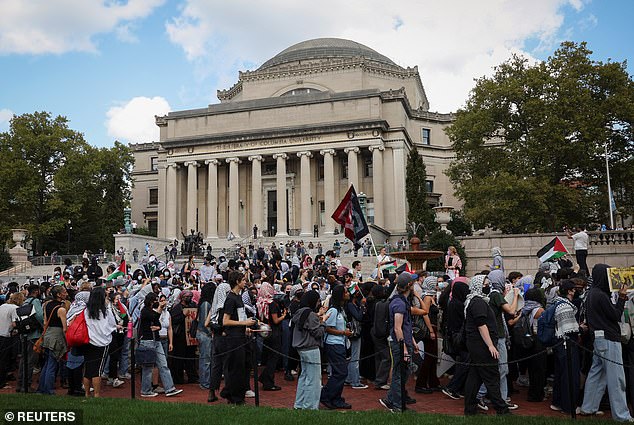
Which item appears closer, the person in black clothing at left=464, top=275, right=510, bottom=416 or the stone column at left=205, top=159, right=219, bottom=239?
the person in black clothing at left=464, top=275, right=510, bottom=416

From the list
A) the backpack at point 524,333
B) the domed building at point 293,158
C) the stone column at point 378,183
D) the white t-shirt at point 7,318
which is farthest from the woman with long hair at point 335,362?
the stone column at point 378,183

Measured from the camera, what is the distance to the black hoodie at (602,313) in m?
9.02

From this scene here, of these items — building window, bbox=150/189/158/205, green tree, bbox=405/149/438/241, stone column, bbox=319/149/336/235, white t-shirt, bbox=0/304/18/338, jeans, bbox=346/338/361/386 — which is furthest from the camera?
building window, bbox=150/189/158/205

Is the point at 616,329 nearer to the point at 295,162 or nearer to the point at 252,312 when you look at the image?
the point at 252,312

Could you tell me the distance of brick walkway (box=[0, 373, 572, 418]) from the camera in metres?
10.2

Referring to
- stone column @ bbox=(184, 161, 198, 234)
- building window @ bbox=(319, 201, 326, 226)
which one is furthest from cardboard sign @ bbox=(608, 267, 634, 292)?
stone column @ bbox=(184, 161, 198, 234)

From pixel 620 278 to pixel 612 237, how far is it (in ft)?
77.9

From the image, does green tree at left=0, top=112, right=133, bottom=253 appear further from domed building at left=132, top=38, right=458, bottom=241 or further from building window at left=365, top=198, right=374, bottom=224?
building window at left=365, top=198, right=374, bottom=224

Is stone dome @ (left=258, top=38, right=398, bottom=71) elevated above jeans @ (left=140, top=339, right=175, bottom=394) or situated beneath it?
elevated above

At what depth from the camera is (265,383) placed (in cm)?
1237

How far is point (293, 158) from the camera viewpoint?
5812cm

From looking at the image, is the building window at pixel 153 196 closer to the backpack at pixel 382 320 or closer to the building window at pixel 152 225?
the building window at pixel 152 225

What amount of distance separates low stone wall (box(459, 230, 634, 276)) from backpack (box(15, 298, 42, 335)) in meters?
25.5

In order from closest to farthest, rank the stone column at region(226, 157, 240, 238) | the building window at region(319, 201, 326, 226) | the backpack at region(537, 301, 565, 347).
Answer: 1. the backpack at region(537, 301, 565, 347)
2. the stone column at region(226, 157, 240, 238)
3. the building window at region(319, 201, 326, 226)
